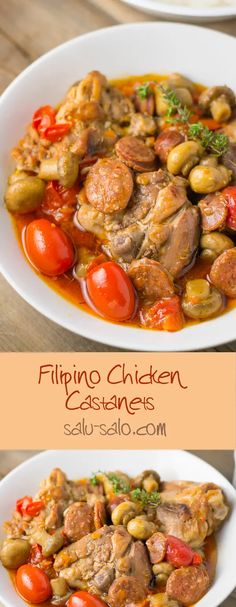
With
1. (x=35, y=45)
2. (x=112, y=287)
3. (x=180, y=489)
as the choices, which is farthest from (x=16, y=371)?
(x=35, y=45)

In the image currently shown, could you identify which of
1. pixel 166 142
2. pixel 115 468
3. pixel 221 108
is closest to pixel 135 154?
pixel 166 142

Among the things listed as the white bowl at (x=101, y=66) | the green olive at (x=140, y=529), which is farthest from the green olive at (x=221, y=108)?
the green olive at (x=140, y=529)

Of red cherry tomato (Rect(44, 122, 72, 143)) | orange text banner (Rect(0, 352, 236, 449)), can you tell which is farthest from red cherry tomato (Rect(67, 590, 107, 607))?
red cherry tomato (Rect(44, 122, 72, 143))

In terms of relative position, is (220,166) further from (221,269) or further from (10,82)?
(10,82)

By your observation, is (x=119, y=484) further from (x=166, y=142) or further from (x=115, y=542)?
(x=166, y=142)

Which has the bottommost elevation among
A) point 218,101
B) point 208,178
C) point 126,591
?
point 126,591

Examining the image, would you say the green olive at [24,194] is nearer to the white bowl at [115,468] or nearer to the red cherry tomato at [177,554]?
the white bowl at [115,468]
